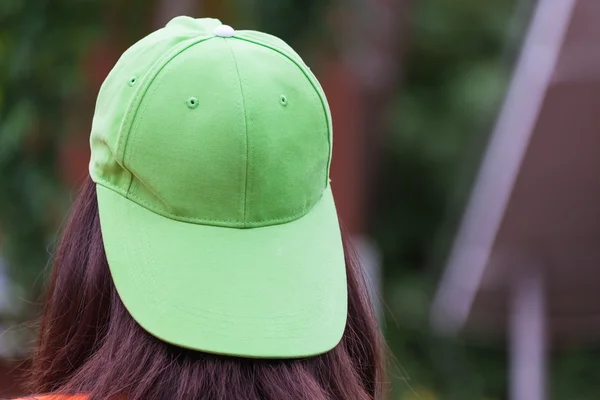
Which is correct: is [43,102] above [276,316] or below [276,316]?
below

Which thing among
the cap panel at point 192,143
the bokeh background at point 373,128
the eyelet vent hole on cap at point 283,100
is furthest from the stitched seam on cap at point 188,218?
the bokeh background at point 373,128

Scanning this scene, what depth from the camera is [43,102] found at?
340 cm

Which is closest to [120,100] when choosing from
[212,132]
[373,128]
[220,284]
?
[212,132]

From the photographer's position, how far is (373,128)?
7465mm

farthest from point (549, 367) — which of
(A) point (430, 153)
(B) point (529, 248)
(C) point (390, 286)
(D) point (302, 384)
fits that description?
(D) point (302, 384)

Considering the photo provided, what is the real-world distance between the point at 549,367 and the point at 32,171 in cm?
297

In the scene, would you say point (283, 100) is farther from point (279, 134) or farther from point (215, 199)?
point (215, 199)

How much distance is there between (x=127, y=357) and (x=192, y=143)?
0.27 metres

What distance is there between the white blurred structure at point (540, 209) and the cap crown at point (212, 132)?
146 cm

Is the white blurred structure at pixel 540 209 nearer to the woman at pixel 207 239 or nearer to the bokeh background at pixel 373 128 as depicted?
the bokeh background at pixel 373 128

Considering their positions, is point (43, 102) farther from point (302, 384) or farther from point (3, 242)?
point (302, 384)

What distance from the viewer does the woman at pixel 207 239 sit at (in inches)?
44.2

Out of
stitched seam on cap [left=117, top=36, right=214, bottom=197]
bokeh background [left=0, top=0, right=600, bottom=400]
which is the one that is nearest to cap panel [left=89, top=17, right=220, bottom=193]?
stitched seam on cap [left=117, top=36, right=214, bottom=197]

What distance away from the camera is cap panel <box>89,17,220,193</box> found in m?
1.18
